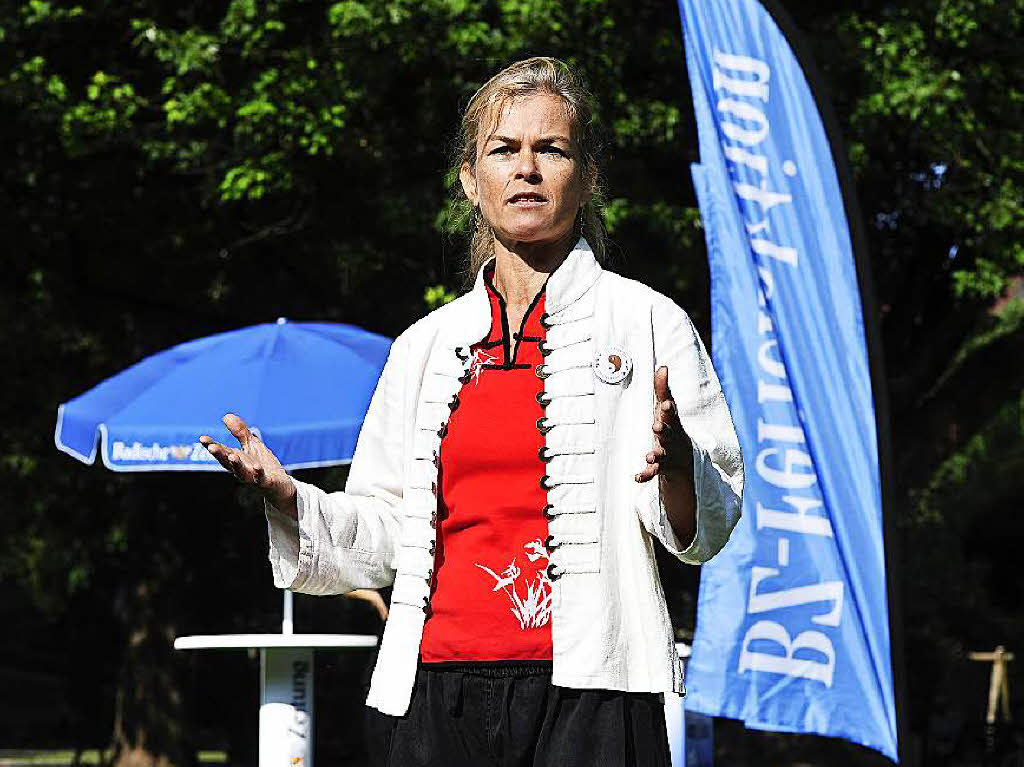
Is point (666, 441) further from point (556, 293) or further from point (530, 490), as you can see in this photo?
point (556, 293)

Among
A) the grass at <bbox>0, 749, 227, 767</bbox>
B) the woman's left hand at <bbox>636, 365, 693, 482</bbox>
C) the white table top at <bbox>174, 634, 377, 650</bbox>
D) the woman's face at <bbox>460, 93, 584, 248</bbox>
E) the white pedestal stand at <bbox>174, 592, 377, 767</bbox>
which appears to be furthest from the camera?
the grass at <bbox>0, 749, 227, 767</bbox>

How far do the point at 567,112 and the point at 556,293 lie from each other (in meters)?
0.35

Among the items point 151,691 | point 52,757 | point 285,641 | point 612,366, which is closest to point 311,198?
point 151,691

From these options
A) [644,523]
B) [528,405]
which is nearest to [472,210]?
[528,405]

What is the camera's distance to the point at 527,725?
2832 millimetres

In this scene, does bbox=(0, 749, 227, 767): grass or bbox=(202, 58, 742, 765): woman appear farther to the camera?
bbox=(0, 749, 227, 767): grass

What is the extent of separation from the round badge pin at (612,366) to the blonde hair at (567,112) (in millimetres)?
345

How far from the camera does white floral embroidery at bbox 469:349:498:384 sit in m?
3.16

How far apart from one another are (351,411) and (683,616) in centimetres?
913

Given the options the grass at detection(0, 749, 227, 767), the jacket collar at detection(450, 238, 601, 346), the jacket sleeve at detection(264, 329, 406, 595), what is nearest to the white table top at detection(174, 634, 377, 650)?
the jacket sleeve at detection(264, 329, 406, 595)

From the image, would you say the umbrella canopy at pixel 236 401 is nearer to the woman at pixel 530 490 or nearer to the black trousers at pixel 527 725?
the woman at pixel 530 490

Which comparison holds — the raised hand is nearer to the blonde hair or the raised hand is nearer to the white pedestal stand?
the blonde hair

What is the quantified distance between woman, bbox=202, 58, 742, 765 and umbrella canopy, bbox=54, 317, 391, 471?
4.52m

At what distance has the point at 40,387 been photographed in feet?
52.4
